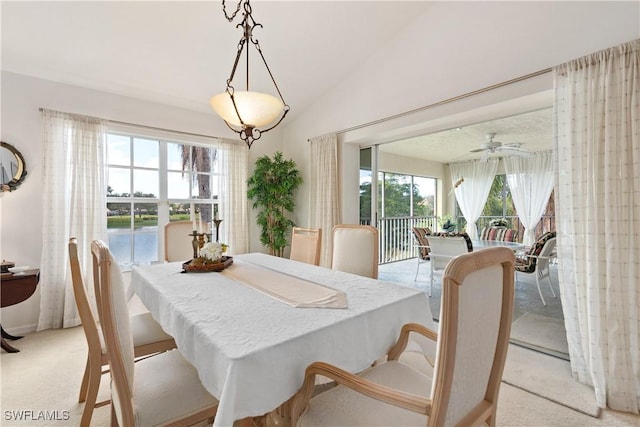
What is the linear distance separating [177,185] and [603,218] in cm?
429

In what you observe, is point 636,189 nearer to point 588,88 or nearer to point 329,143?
point 588,88

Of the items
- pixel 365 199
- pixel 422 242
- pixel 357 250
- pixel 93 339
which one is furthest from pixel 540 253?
pixel 93 339

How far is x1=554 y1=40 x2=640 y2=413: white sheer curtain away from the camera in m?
1.77

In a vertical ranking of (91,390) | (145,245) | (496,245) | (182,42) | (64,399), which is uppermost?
(182,42)

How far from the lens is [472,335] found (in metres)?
0.87

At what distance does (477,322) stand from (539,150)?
278 inches

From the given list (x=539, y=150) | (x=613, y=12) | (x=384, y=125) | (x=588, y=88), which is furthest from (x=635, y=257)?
(x=539, y=150)

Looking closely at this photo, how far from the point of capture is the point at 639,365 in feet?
5.74

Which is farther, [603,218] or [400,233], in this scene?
[400,233]

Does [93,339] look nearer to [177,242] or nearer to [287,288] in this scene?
[287,288]

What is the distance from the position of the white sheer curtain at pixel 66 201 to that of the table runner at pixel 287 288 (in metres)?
2.01

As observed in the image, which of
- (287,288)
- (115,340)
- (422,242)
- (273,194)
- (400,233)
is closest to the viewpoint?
(115,340)

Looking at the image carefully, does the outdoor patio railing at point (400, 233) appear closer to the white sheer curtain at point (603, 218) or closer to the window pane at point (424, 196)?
the window pane at point (424, 196)

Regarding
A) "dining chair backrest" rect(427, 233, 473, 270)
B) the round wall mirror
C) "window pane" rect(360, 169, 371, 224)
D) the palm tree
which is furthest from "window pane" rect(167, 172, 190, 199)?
"dining chair backrest" rect(427, 233, 473, 270)
